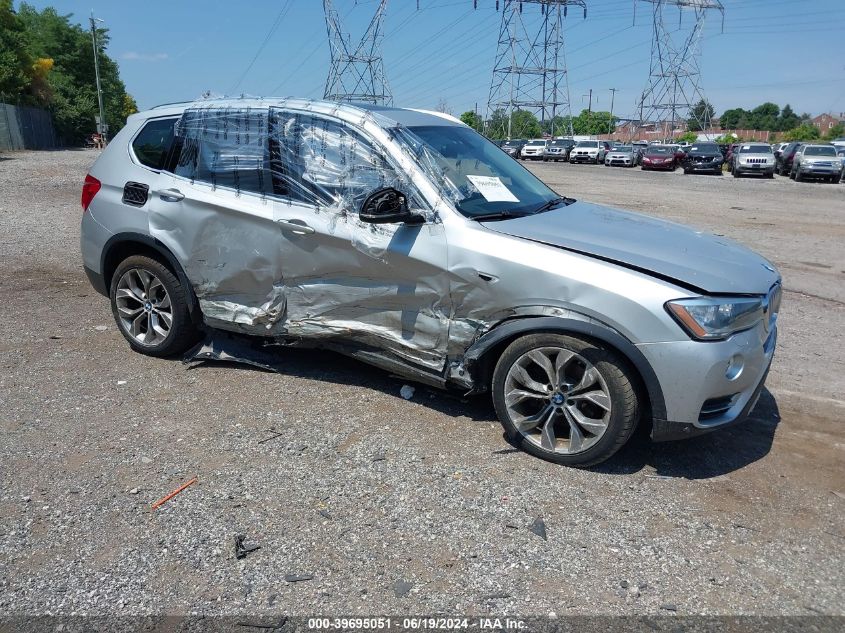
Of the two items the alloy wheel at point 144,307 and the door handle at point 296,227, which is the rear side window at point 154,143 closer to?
A: the alloy wheel at point 144,307

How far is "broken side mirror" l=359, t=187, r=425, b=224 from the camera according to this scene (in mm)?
3982

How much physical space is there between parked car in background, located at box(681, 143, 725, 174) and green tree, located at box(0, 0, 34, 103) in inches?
1796

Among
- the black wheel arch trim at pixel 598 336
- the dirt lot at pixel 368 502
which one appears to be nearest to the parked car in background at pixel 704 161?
the dirt lot at pixel 368 502

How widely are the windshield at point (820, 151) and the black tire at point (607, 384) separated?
32.3 meters

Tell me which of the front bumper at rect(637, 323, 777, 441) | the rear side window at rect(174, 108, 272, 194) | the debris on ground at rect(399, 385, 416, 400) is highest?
the rear side window at rect(174, 108, 272, 194)

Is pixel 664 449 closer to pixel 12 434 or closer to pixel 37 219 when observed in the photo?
pixel 12 434

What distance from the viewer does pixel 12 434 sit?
4191mm

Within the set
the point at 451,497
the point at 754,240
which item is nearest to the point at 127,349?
the point at 451,497

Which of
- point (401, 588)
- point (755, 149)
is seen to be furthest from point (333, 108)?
point (755, 149)

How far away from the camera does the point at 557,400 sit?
149 inches

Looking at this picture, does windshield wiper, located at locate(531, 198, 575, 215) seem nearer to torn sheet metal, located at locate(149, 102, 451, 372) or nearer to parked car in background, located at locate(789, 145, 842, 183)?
torn sheet metal, located at locate(149, 102, 451, 372)

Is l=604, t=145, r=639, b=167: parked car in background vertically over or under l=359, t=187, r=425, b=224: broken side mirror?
over

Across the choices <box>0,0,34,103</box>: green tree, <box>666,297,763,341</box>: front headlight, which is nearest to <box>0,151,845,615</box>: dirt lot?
<box>666,297,763,341</box>: front headlight

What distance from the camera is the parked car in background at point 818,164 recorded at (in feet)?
96.8
